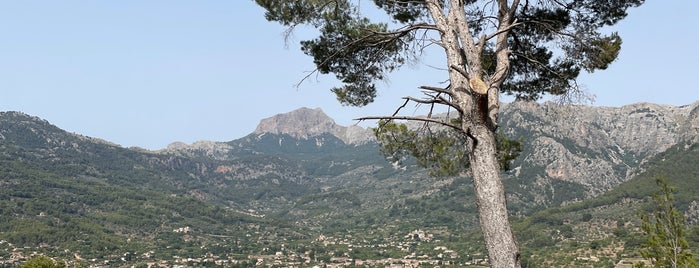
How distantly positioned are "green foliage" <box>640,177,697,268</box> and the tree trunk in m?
15.9

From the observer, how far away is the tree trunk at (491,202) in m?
5.96

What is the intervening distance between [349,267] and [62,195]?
125m

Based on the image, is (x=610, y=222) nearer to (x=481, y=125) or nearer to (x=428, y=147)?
(x=428, y=147)

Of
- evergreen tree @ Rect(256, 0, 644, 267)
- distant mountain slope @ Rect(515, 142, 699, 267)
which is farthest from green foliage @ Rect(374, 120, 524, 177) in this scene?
distant mountain slope @ Rect(515, 142, 699, 267)

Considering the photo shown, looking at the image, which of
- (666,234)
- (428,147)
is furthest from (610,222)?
(428,147)

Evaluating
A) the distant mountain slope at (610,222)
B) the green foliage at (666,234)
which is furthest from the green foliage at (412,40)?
the distant mountain slope at (610,222)

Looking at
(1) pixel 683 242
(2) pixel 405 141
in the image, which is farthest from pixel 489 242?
(1) pixel 683 242

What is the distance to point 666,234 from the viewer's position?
2034cm

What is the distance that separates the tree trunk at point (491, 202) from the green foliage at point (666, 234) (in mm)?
15942

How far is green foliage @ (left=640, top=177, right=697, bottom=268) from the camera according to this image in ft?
63.4

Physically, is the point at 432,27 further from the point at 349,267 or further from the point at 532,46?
the point at 349,267

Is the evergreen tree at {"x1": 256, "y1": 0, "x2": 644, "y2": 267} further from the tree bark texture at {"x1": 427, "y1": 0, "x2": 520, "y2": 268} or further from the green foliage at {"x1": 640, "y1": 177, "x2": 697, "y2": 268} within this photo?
the green foliage at {"x1": 640, "y1": 177, "x2": 697, "y2": 268}

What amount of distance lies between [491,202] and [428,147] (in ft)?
12.4

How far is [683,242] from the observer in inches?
779
